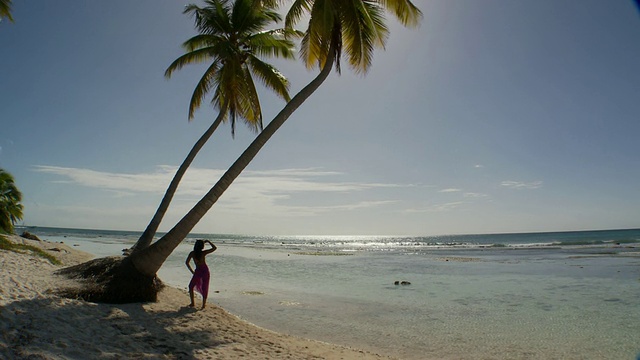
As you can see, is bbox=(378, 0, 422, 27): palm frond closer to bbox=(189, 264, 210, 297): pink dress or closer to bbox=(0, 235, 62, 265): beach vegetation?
bbox=(189, 264, 210, 297): pink dress

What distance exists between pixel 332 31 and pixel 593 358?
33.2 ft

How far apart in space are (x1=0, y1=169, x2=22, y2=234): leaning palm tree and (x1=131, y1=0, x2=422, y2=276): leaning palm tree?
29.3m

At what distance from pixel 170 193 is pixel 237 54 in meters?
5.54

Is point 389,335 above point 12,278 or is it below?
below

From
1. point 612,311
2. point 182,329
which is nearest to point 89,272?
point 182,329

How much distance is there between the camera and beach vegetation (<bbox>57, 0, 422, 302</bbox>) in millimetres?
8930

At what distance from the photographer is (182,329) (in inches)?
303

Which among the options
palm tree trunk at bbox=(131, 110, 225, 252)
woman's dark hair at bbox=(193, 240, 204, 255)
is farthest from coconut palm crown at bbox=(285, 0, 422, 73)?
woman's dark hair at bbox=(193, 240, 204, 255)

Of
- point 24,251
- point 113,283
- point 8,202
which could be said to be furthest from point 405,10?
point 8,202

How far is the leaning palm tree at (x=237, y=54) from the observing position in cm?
1315

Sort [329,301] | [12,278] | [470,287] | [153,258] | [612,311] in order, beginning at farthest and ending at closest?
[470,287], [329,301], [612,311], [153,258], [12,278]

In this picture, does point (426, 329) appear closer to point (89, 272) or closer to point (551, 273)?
point (89, 272)

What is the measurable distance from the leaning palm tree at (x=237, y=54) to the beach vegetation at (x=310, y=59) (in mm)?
1818

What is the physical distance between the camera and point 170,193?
12.2 m
